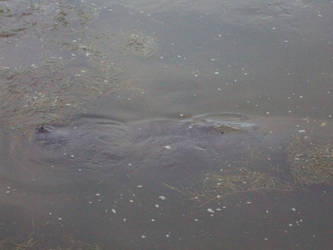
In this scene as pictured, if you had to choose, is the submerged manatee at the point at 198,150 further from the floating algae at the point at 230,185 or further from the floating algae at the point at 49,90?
the floating algae at the point at 49,90

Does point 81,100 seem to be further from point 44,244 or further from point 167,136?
point 44,244

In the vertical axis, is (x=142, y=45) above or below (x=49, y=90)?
above

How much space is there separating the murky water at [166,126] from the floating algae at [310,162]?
0.01m

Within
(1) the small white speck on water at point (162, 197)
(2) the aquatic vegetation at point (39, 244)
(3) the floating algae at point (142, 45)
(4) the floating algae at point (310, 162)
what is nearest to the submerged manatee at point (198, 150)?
(4) the floating algae at point (310, 162)

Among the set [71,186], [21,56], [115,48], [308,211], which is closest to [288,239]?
[308,211]

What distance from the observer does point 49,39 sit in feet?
20.9

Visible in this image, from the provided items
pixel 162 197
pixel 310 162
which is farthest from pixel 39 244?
pixel 310 162

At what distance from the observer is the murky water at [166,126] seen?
4074 mm

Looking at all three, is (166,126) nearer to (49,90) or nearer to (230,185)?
(230,185)

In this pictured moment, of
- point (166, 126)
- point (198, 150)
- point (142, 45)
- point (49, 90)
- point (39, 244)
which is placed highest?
point (142, 45)

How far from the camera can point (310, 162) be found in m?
4.55

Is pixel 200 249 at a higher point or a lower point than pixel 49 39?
lower

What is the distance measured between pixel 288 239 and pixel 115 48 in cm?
353

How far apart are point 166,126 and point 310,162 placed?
1555 mm
